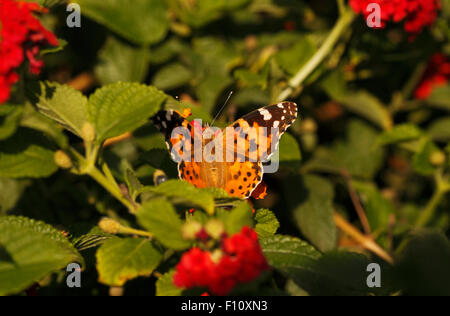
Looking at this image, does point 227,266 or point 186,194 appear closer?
point 227,266

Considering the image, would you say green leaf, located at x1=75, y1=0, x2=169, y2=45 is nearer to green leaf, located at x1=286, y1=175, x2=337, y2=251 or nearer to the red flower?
green leaf, located at x1=286, y1=175, x2=337, y2=251

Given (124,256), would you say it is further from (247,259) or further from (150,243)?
(247,259)

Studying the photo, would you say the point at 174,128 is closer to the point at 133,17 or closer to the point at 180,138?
the point at 180,138

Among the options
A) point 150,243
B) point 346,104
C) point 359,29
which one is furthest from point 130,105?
point 346,104

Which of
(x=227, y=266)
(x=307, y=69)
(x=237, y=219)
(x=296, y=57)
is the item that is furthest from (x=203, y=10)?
(x=227, y=266)

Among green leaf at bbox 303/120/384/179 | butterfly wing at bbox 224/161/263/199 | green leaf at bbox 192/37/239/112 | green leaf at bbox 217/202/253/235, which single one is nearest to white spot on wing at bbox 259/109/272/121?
butterfly wing at bbox 224/161/263/199
